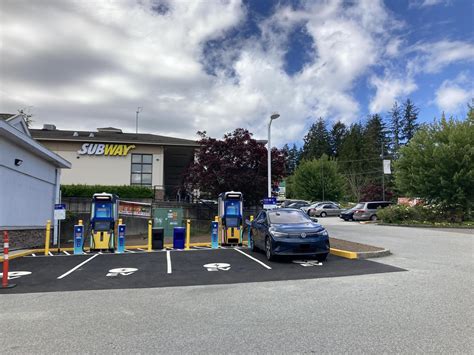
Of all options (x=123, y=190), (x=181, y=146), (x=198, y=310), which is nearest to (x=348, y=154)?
(x=181, y=146)

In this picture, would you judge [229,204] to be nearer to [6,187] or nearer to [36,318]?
[6,187]

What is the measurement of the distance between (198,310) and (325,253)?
18.5 ft

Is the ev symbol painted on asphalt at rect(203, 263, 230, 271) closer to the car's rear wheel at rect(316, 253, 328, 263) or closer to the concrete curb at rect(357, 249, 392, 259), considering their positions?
the car's rear wheel at rect(316, 253, 328, 263)

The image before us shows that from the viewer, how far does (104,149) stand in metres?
28.9

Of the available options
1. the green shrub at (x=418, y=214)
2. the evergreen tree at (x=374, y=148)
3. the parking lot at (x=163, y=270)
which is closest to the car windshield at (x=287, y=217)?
the parking lot at (x=163, y=270)

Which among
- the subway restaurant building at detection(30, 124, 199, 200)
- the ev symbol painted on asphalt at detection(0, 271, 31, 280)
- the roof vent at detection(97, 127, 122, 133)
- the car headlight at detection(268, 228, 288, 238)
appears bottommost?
the ev symbol painted on asphalt at detection(0, 271, 31, 280)

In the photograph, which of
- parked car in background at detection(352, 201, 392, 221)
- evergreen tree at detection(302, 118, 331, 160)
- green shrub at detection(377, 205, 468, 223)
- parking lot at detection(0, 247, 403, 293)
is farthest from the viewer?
evergreen tree at detection(302, 118, 331, 160)

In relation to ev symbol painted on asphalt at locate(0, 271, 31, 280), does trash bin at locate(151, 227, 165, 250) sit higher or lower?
higher

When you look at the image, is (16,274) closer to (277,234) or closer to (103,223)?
(103,223)

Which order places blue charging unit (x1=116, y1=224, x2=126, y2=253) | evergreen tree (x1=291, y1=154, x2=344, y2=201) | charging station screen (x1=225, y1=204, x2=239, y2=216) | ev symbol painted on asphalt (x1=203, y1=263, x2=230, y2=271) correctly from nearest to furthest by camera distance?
ev symbol painted on asphalt (x1=203, y1=263, x2=230, y2=271), blue charging unit (x1=116, y1=224, x2=126, y2=253), charging station screen (x1=225, y1=204, x2=239, y2=216), evergreen tree (x1=291, y1=154, x2=344, y2=201)

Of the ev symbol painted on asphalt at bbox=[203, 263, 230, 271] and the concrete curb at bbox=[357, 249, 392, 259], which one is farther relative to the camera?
the concrete curb at bbox=[357, 249, 392, 259]

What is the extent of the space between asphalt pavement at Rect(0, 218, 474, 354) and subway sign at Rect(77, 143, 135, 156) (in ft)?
72.7

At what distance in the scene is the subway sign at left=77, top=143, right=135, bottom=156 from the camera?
94.5 feet

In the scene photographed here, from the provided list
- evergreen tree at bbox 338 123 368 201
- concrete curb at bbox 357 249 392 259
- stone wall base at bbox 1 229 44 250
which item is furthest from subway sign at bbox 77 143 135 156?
evergreen tree at bbox 338 123 368 201
